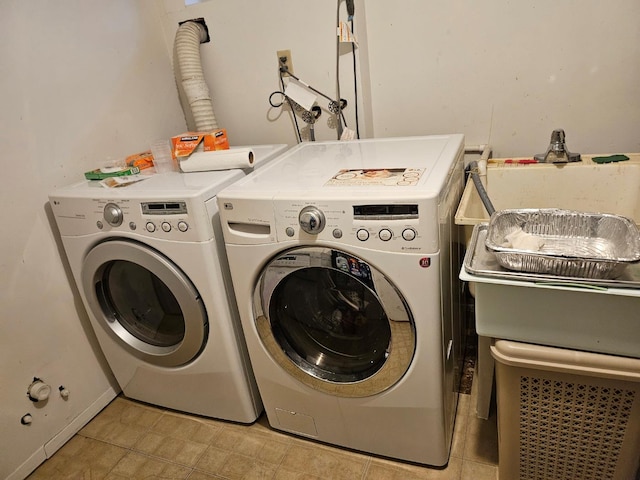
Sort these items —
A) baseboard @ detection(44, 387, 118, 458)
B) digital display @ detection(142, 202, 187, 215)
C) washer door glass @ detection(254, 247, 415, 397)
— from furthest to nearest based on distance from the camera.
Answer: baseboard @ detection(44, 387, 118, 458) < digital display @ detection(142, 202, 187, 215) < washer door glass @ detection(254, 247, 415, 397)

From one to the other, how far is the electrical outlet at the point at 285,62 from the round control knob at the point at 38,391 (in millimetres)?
1512

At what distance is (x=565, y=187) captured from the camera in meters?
1.48

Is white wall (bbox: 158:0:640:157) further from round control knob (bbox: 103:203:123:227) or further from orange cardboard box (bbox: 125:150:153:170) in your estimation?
round control knob (bbox: 103:203:123:227)

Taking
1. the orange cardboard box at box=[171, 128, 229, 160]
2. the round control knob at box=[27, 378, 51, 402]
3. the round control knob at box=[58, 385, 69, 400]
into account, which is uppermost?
the orange cardboard box at box=[171, 128, 229, 160]

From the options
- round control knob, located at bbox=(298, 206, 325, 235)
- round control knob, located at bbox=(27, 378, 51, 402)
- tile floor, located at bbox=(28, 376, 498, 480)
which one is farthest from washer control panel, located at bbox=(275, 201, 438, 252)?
round control knob, located at bbox=(27, 378, 51, 402)

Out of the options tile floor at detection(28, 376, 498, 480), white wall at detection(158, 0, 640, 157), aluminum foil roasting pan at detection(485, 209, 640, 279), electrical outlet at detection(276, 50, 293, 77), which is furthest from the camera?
electrical outlet at detection(276, 50, 293, 77)

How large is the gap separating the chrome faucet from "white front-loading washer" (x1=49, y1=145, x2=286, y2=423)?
1008mm

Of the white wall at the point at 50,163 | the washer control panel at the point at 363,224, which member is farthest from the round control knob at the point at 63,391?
the washer control panel at the point at 363,224

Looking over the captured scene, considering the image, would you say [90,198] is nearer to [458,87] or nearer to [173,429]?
[173,429]

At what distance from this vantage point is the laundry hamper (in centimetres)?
94

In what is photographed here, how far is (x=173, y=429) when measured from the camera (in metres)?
1.60

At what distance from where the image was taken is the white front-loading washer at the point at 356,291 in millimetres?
1021

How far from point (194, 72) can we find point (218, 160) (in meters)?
0.65

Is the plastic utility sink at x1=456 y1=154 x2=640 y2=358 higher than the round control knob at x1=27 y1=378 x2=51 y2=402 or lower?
higher
